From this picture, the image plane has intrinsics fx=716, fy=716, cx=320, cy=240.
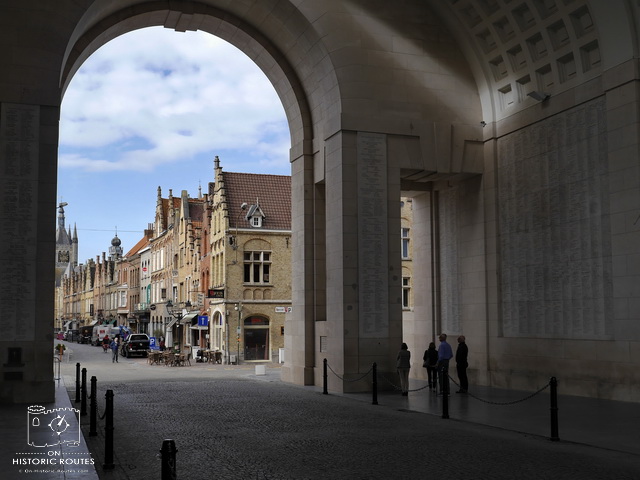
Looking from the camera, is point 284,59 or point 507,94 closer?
point 507,94

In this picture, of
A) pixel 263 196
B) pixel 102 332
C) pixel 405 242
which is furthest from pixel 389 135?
pixel 102 332

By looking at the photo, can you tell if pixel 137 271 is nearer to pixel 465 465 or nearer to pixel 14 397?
pixel 14 397

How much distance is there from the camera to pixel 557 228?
21328mm

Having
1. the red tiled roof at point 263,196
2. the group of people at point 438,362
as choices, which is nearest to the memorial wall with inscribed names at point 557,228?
the group of people at point 438,362

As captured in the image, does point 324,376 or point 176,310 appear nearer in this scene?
point 324,376

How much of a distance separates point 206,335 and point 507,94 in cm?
3458

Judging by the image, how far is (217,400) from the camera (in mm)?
19812

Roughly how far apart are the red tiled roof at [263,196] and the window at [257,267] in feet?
6.54

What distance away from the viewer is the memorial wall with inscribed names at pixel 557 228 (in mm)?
19781

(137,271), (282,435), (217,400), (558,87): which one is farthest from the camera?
(137,271)

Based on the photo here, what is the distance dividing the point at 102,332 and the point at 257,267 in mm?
39175

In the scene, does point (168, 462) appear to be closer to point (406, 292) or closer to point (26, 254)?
point (26, 254)

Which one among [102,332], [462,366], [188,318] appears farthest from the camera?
[102,332]

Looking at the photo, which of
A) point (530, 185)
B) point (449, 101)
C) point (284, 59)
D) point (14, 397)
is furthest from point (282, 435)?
point (284, 59)
